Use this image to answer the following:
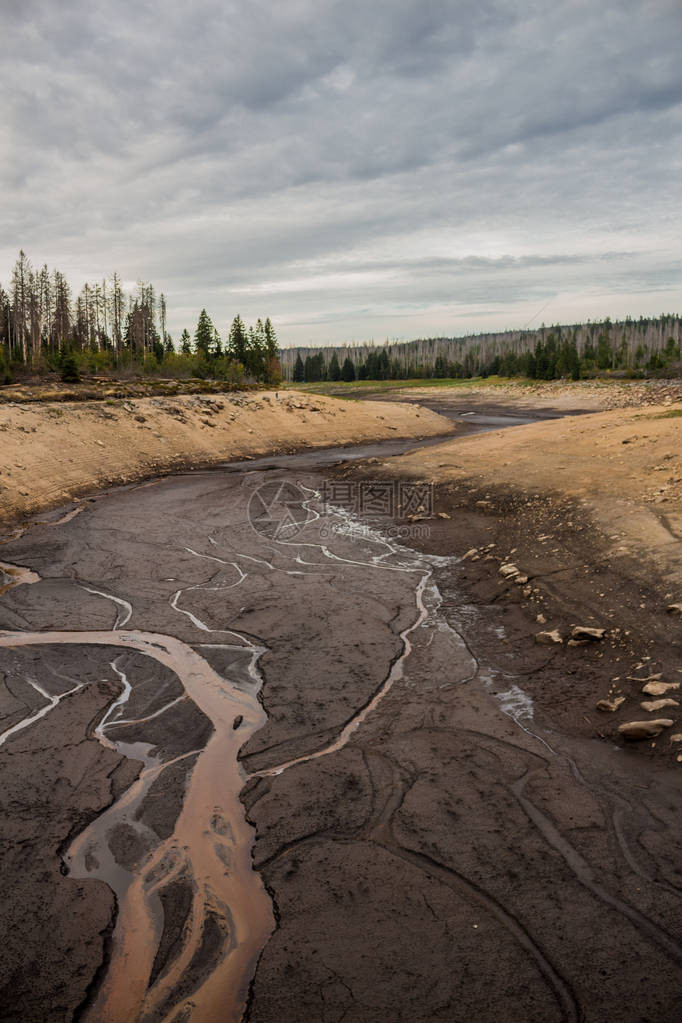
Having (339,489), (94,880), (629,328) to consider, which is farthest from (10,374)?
(629,328)

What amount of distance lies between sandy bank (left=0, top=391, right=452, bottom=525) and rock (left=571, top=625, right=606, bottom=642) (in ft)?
53.9

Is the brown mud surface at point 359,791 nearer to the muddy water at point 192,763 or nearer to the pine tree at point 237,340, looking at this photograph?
the muddy water at point 192,763

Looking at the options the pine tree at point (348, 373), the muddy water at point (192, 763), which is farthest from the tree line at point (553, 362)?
the muddy water at point (192, 763)

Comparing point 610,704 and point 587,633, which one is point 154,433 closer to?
point 587,633

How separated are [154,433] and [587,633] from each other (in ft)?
88.7

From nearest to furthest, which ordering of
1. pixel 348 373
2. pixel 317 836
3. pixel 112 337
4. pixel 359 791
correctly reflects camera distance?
pixel 317 836, pixel 359 791, pixel 112 337, pixel 348 373

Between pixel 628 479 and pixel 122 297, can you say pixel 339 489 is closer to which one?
pixel 628 479

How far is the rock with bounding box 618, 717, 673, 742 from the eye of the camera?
21.9ft

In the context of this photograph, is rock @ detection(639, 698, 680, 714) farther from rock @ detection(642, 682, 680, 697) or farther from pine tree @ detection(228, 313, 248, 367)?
pine tree @ detection(228, 313, 248, 367)

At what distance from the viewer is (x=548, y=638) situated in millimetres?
9227

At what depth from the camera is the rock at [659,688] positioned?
288 inches

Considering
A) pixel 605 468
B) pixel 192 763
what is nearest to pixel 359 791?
pixel 192 763

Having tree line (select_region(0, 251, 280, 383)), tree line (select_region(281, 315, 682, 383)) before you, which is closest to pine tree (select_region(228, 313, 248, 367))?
tree line (select_region(0, 251, 280, 383))

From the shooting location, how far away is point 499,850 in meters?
5.38
